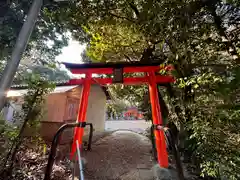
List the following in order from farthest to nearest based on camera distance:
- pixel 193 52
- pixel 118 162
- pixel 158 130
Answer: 1. pixel 118 162
2. pixel 158 130
3. pixel 193 52

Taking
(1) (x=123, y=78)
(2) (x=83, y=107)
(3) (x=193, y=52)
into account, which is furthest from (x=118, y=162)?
(3) (x=193, y=52)

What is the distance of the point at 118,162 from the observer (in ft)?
16.2

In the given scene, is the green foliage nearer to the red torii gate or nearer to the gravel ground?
the red torii gate

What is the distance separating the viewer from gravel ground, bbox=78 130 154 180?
159 inches

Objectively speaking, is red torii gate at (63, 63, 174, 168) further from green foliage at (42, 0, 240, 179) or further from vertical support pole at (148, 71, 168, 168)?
green foliage at (42, 0, 240, 179)

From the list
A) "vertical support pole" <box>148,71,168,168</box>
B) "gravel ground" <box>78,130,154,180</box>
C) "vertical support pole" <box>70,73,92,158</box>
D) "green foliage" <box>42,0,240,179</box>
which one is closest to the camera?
"green foliage" <box>42,0,240,179</box>

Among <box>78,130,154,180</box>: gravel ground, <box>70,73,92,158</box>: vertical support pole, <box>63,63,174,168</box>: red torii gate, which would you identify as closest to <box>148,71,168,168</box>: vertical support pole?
<box>63,63,174,168</box>: red torii gate

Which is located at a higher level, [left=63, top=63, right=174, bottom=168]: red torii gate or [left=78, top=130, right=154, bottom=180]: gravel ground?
[left=63, top=63, right=174, bottom=168]: red torii gate

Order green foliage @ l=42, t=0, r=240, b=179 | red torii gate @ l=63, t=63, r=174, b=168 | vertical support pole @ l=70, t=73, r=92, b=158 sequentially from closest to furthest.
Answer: green foliage @ l=42, t=0, r=240, b=179
red torii gate @ l=63, t=63, r=174, b=168
vertical support pole @ l=70, t=73, r=92, b=158

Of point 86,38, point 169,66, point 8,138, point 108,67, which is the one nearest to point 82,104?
point 108,67

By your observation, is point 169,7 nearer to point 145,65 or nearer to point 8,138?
point 145,65

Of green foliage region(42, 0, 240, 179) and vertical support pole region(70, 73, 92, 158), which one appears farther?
vertical support pole region(70, 73, 92, 158)

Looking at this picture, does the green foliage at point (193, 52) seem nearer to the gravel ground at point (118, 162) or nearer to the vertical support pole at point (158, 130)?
the vertical support pole at point (158, 130)

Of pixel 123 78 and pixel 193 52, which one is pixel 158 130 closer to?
pixel 123 78
